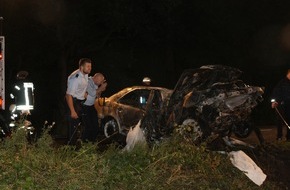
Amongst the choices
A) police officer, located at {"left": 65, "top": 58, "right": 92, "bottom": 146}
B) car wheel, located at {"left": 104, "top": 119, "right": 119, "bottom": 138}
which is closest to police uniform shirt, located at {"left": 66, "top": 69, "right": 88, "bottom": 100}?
police officer, located at {"left": 65, "top": 58, "right": 92, "bottom": 146}

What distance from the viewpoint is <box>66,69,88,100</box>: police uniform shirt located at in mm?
10219

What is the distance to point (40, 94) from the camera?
24.2 meters

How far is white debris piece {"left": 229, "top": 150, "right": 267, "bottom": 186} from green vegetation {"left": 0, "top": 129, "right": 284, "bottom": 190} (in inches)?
3.3

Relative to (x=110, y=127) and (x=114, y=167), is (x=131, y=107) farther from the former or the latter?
(x=114, y=167)

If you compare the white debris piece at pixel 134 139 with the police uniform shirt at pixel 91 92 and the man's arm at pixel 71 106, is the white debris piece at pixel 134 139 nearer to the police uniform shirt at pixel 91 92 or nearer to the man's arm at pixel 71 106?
the man's arm at pixel 71 106

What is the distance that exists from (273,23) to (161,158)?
67.5 feet

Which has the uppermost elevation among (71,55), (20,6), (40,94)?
(20,6)

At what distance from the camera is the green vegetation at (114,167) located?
5.77 meters

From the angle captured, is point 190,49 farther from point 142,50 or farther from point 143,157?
point 143,157

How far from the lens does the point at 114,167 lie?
6.49 m

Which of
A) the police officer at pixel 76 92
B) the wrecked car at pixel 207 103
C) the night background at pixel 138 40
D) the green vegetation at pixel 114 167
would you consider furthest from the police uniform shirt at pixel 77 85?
the night background at pixel 138 40

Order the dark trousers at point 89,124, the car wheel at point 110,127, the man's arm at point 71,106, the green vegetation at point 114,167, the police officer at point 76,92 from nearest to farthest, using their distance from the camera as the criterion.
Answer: the green vegetation at point 114,167, the man's arm at point 71,106, the police officer at point 76,92, the dark trousers at point 89,124, the car wheel at point 110,127

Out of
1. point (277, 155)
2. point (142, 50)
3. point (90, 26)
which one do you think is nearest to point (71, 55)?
point (90, 26)

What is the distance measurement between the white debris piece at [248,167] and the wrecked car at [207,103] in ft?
4.87
